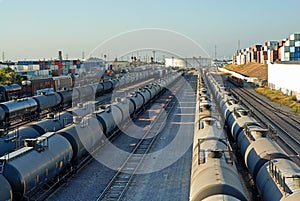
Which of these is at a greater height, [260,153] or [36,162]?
[260,153]

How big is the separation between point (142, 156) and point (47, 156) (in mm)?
10544

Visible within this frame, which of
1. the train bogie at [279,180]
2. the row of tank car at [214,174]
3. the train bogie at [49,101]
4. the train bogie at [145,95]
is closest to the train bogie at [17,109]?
the train bogie at [49,101]

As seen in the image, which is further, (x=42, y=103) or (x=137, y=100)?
(x=137, y=100)

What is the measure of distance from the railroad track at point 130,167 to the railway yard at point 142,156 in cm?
7

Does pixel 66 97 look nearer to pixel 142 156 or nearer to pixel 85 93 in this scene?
pixel 85 93

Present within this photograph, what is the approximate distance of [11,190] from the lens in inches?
603

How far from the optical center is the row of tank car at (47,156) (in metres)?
15.9

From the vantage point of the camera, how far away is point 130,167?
2539 centimetres

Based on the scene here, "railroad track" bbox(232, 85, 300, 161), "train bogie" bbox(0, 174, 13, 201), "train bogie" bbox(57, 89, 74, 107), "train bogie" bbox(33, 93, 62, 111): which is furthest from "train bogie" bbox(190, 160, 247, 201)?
"train bogie" bbox(57, 89, 74, 107)

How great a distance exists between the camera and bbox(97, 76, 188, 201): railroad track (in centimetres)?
2057

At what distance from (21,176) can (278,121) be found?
3359 cm

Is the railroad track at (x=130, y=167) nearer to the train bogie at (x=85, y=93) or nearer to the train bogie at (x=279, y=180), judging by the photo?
the train bogie at (x=279, y=180)

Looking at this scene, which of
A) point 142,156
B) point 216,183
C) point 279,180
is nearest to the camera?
point 216,183

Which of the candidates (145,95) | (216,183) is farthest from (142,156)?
(145,95)
